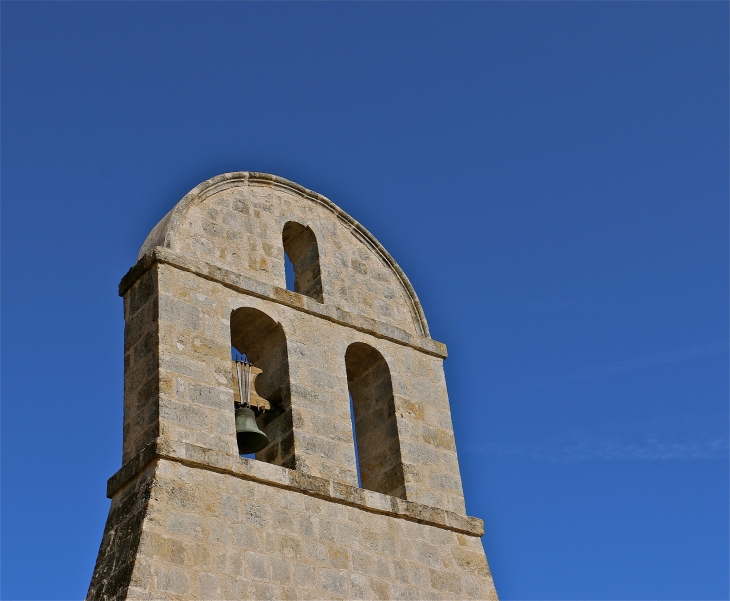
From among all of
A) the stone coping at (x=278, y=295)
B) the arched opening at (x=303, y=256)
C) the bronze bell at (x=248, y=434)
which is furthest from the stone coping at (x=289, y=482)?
the arched opening at (x=303, y=256)

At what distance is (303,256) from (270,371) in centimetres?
130

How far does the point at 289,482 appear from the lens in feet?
22.4

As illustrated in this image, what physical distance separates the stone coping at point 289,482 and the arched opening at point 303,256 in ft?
5.77

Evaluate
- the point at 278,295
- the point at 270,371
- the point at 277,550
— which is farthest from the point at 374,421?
the point at 277,550

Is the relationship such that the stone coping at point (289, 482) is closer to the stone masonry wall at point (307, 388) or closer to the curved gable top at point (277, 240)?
the stone masonry wall at point (307, 388)

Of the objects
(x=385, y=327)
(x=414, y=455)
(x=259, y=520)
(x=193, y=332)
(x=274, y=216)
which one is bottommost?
(x=259, y=520)

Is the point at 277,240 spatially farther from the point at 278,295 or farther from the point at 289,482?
the point at 289,482

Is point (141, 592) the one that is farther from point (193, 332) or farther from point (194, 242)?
point (194, 242)

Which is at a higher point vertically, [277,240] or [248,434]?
[277,240]

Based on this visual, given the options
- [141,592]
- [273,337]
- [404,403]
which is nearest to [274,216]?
[273,337]

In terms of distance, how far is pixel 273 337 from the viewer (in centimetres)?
771

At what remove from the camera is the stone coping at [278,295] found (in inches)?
289

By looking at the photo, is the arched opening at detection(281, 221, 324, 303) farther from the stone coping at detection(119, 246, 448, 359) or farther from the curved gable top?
the stone coping at detection(119, 246, 448, 359)

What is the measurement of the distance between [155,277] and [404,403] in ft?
6.84
